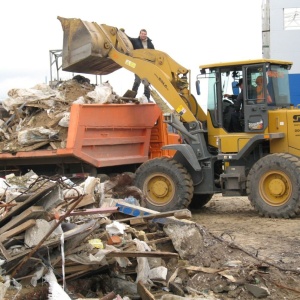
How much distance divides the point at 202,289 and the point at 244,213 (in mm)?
4689

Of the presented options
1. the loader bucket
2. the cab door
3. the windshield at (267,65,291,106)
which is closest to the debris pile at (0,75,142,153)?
the loader bucket

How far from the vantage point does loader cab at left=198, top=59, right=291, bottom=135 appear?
10.5 meters

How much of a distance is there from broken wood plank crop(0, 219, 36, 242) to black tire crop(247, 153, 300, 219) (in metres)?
5.21

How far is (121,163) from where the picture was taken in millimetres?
11570

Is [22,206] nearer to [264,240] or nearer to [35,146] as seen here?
[264,240]

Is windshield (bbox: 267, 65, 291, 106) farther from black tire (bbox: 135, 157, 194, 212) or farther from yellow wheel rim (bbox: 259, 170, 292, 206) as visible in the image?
black tire (bbox: 135, 157, 194, 212)

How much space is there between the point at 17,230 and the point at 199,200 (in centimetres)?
633

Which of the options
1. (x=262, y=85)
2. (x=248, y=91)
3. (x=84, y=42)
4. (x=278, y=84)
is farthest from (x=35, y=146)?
(x=278, y=84)

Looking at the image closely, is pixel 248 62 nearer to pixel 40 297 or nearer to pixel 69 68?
pixel 69 68

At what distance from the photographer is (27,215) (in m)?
6.07

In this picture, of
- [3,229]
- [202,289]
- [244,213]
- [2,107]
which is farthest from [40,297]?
[2,107]

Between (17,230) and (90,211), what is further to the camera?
(90,211)

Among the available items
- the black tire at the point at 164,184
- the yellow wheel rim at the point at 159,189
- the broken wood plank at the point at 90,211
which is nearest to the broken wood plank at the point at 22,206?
the broken wood plank at the point at 90,211

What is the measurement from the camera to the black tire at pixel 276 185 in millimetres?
10031
